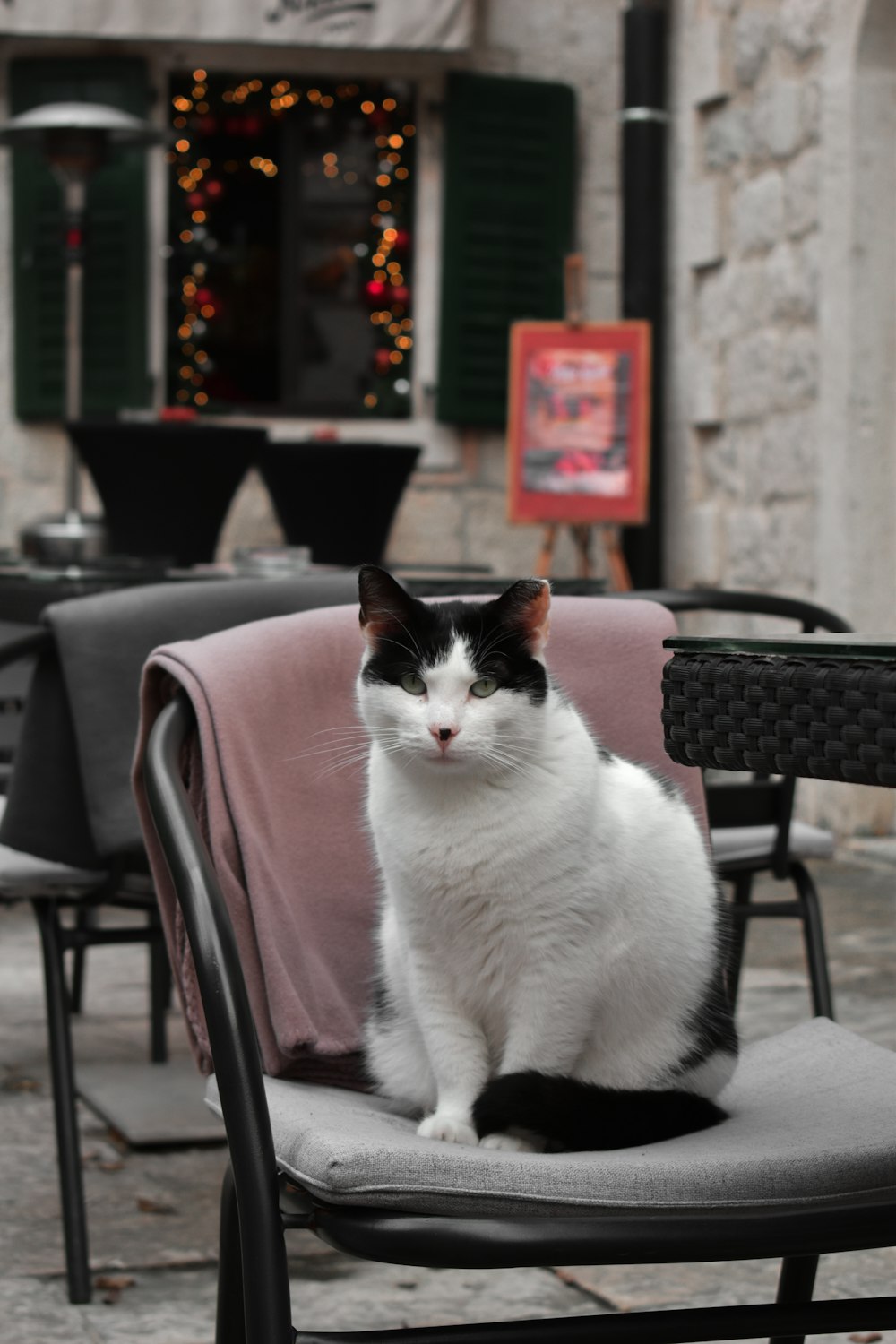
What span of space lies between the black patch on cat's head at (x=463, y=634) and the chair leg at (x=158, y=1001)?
1.96 metres

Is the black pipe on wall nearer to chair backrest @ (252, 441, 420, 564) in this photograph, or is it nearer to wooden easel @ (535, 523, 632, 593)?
wooden easel @ (535, 523, 632, 593)

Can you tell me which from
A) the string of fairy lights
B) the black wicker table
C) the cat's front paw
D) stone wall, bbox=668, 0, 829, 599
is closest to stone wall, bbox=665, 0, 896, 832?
stone wall, bbox=668, 0, 829, 599

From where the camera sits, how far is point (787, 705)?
119 cm

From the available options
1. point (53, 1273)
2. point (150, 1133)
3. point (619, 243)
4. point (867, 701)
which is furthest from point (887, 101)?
point (867, 701)

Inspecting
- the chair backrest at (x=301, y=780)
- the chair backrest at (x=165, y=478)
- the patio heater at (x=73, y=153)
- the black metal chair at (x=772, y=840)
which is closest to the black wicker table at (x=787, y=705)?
the chair backrest at (x=301, y=780)

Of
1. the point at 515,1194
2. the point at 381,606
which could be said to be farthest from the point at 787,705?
the point at 381,606

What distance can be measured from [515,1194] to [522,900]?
0.31 meters

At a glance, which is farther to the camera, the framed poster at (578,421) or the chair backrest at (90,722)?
the framed poster at (578,421)

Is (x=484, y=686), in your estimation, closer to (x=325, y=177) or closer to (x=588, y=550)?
(x=588, y=550)

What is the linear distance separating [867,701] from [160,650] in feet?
2.90

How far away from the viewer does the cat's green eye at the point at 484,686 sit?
1.65 metres

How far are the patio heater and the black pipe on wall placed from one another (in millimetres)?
2042

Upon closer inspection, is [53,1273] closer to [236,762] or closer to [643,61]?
[236,762]

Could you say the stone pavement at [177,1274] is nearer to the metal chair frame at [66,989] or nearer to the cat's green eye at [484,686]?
the metal chair frame at [66,989]
